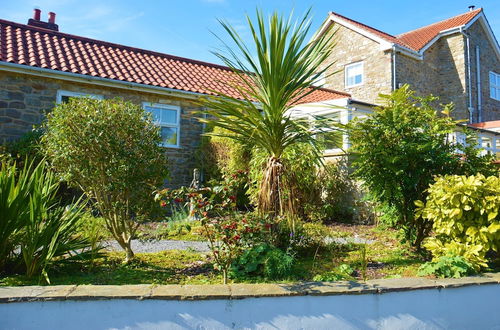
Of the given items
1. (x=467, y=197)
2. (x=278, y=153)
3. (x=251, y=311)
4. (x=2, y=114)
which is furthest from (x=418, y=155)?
(x=2, y=114)

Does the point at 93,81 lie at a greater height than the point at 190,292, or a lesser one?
greater

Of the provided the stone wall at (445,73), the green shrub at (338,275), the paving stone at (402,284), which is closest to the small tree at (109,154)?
the green shrub at (338,275)

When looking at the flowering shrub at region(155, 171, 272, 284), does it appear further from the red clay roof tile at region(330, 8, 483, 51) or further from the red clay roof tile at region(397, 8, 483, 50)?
the red clay roof tile at region(397, 8, 483, 50)

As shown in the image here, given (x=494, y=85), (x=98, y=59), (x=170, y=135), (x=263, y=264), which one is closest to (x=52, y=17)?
(x=98, y=59)

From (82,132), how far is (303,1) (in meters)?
2.89

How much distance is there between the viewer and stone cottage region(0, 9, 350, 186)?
30.1 feet

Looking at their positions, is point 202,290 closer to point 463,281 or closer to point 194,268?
point 194,268

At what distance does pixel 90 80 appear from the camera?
9.84 meters

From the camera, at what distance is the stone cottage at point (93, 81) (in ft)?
30.1

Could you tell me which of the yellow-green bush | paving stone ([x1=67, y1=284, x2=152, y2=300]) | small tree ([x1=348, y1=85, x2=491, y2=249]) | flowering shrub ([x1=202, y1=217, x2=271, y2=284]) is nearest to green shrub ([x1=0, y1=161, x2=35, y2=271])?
paving stone ([x1=67, y1=284, x2=152, y2=300])

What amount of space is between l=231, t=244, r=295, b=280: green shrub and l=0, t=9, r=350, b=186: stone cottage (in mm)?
5740

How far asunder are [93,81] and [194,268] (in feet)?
24.8

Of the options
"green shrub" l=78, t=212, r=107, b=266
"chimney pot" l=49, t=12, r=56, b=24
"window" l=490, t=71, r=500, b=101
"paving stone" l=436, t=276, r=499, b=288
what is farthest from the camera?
"window" l=490, t=71, r=500, b=101

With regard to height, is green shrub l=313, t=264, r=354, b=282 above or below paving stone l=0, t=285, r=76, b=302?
above
